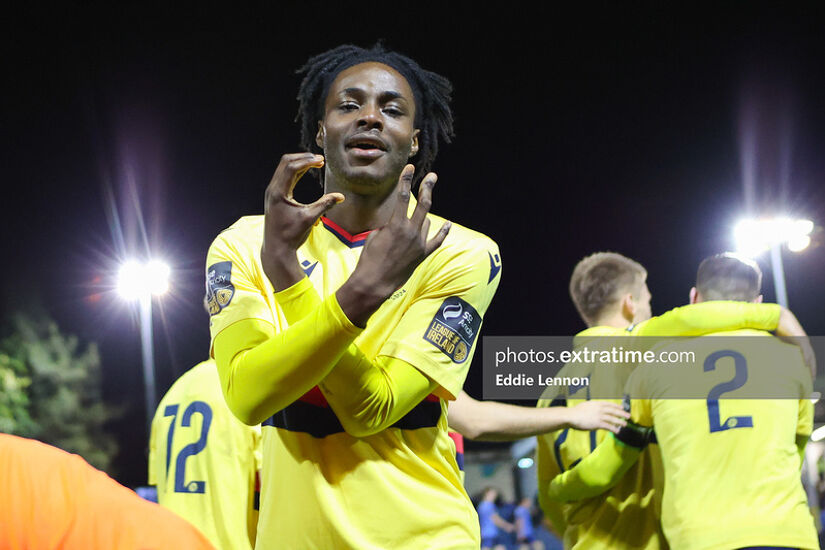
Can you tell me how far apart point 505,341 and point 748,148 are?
15471mm

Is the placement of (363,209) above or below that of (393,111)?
below

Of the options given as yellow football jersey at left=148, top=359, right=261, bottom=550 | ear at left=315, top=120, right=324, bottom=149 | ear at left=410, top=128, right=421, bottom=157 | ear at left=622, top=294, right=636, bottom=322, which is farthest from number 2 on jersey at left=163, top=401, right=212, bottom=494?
ear at left=622, top=294, right=636, bottom=322

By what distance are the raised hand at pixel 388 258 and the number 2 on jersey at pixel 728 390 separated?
111 inches

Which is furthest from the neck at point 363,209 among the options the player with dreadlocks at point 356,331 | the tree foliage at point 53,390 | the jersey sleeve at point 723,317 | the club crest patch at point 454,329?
the tree foliage at point 53,390

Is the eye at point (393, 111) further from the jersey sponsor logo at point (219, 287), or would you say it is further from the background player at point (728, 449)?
the background player at point (728, 449)

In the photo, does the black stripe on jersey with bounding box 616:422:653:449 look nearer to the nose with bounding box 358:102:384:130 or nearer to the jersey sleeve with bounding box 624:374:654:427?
the jersey sleeve with bounding box 624:374:654:427

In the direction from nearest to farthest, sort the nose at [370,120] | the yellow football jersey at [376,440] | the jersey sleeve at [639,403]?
the yellow football jersey at [376,440]
the nose at [370,120]
the jersey sleeve at [639,403]

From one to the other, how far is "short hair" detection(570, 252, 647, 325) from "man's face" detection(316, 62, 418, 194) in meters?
3.41

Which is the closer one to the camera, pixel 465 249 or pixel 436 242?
pixel 436 242

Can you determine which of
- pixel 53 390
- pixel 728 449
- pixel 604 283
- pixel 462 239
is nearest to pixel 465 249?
pixel 462 239

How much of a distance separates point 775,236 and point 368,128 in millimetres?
13287

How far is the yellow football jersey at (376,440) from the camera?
2.46 metres

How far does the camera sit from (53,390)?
20.9 metres

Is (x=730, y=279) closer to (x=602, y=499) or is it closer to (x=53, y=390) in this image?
(x=602, y=499)
